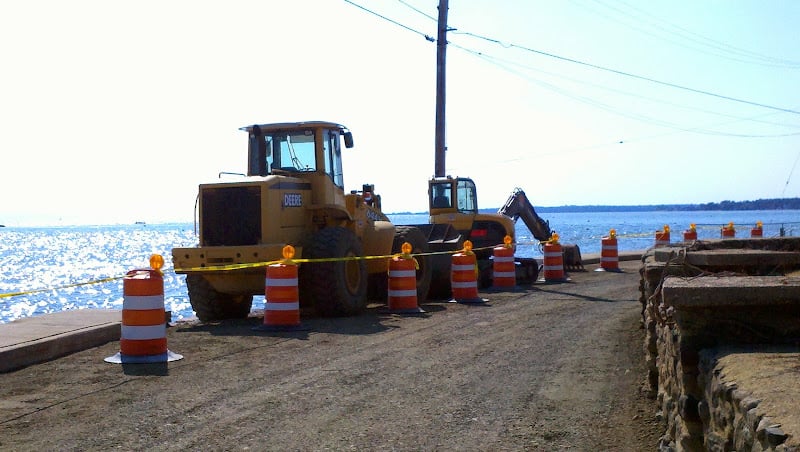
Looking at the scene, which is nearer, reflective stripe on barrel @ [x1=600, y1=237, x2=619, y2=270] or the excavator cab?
the excavator cab

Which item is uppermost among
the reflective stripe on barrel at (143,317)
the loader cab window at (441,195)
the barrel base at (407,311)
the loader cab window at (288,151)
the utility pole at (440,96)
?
the utility pole at (440,96)

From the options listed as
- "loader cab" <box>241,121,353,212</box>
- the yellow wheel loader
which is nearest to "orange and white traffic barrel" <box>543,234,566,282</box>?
the yellow wheel loader

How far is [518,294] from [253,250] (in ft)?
21.6

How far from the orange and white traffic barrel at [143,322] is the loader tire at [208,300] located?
4.24 m

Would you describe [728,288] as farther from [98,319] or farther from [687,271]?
[98,319]

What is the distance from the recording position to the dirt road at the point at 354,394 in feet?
20.8

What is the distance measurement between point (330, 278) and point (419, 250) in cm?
456

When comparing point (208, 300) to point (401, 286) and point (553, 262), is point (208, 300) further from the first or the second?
point (553, 262)

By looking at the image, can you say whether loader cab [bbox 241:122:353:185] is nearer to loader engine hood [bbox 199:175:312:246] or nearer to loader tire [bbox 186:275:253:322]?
loader engine hood [bbox 199:175:312:246]

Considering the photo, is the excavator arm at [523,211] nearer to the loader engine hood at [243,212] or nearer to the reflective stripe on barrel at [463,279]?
the reflective stripe on barrel at [463,279]

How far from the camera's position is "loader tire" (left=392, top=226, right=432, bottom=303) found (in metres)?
17.2

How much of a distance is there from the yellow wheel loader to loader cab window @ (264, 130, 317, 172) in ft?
0.05

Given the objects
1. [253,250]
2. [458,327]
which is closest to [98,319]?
[253,250]

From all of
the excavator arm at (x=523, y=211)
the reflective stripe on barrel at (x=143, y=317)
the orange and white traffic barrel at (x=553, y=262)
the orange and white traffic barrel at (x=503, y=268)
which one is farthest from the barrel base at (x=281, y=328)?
the excavator arm at (x=523, y=211)
